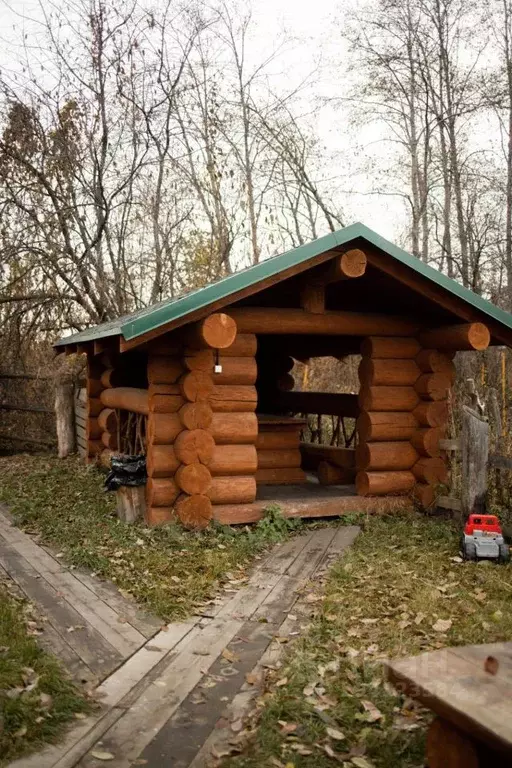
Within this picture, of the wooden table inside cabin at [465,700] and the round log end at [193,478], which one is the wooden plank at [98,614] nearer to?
the round log end at [193,478]

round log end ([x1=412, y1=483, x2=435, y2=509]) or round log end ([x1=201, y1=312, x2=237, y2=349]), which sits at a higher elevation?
round log end ([x1=201, y1=312, x2=237, y2=349])

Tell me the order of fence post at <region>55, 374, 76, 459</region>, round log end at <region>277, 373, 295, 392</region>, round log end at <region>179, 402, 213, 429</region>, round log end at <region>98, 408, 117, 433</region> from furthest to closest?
1. fence post at <region>55, 374, 76, 459</region>
2. round log end at <region>277, 373, 295, 392</region>
3. round log end at <region>98, 408, 117, 433</region>
4. round log end at <region>179, 402, 213, 429</region>

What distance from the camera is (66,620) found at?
5.60m

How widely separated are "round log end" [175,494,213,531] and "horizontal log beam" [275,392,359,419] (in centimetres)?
419

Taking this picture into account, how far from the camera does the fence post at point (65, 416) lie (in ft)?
51.1

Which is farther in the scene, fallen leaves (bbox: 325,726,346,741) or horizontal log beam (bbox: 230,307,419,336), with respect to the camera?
horizontal log beam (bbox: 230,307,419,336)

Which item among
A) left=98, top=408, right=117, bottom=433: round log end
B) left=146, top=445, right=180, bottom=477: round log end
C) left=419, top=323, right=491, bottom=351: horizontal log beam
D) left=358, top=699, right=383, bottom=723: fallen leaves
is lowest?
left=358, top=699, right=383, bottom=723: fallen leaves

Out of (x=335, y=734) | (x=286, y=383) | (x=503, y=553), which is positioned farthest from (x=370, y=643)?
(x=286, y=383)

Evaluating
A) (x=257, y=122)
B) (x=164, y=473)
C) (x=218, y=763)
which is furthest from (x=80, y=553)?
(x=257, y=122)

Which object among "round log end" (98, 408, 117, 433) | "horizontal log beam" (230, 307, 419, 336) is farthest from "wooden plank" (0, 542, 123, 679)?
"round log end" (98, 408, 117, 433)

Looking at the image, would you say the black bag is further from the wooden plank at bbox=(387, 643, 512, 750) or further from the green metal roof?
the wooden plank at bbox=(387, 643, 512, 750)

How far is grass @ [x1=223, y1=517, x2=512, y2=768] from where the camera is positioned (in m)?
3.72

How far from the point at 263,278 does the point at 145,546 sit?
3144mm

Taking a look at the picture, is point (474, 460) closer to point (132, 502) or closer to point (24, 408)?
point (132, 502)
